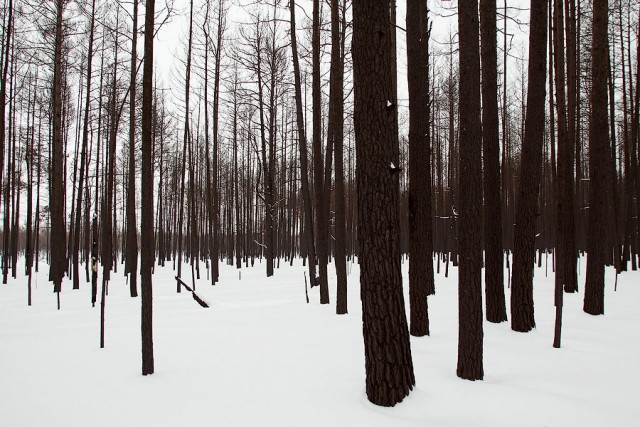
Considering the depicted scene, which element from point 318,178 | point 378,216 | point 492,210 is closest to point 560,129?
point 492,210

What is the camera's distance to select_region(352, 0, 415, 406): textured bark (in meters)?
3.42

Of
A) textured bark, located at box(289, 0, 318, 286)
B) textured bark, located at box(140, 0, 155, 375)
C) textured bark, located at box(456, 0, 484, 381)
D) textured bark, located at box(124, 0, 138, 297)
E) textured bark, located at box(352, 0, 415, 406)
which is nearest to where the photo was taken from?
textured bark, located at box(352, 0, 415, 406)

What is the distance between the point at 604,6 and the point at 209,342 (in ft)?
31.3

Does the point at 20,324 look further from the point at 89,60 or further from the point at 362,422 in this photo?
the point at 89,60

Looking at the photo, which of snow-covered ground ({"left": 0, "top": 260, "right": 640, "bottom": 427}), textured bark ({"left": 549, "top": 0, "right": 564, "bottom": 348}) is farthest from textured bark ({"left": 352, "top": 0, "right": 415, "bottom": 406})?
textured bark ({"left": 549, "top": 0, "right": 564, "bottom": 348})

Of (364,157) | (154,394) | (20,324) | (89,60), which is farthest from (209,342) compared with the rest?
(89,60)

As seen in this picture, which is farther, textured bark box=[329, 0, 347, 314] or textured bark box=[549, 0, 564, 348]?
textured bark box=[329, 0, 347, 314]

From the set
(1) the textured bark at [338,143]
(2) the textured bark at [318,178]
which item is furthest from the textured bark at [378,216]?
(2) the textured bark at [318,178]

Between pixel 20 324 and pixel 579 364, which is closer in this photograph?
pixel 579 364

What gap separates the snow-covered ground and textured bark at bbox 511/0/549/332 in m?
0.46

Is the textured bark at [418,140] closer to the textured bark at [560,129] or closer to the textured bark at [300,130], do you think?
the textured bark at [560,129]

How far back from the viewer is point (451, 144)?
65.9 ft

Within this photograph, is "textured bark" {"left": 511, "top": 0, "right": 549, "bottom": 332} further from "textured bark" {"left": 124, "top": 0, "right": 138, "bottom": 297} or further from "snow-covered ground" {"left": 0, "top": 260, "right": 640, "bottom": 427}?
"textured bark" {"left": 124, "top": 0, "right": 138, "bottom": 297}

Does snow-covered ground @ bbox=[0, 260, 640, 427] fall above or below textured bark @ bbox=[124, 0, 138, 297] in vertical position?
below
